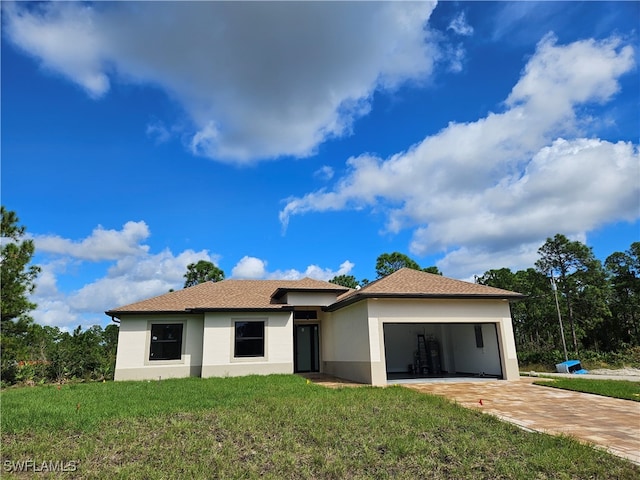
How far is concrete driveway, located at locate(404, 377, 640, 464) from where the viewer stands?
5.45 m

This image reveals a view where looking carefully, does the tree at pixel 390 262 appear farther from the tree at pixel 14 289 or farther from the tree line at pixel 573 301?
the tree at pixel 14 289

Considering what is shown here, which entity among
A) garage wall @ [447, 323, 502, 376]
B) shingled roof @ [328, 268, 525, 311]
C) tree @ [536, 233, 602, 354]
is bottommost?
garage wall @ [447, 323, 502, 376]

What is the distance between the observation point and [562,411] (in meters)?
7.43

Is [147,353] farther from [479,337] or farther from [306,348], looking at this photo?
[479,337]

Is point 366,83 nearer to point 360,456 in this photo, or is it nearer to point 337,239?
point 337,239

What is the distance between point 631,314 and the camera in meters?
34.5

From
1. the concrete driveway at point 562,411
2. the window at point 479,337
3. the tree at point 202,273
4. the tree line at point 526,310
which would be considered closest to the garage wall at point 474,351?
the window at point 479,337

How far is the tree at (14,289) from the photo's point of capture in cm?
1395

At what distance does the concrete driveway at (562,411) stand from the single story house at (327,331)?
8.00ft

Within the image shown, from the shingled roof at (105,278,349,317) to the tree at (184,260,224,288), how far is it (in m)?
14.5

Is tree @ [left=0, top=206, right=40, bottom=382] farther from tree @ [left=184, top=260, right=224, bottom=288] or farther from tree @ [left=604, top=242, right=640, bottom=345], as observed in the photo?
tree @ [left=604, top=242, right=640, bottom=345]

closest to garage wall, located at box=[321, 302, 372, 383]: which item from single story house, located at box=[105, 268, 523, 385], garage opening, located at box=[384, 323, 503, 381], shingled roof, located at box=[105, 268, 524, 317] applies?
single story house, located at box=[105, 268, 523, 385]

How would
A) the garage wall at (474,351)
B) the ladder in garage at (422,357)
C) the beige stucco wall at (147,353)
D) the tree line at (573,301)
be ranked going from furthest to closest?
the tree line at (573,301)
the ladder in garage at (422,357)
the beige stucco wall at (147,353)
the garage wall at (474,351)

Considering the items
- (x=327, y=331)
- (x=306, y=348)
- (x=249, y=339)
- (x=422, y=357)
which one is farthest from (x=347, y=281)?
(x=249, y=339)
